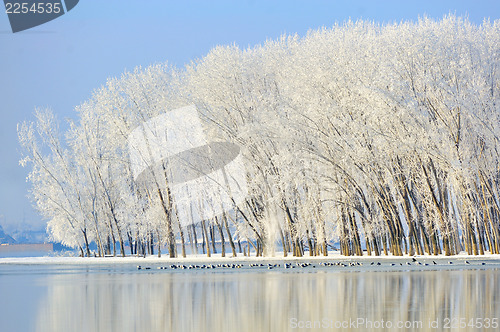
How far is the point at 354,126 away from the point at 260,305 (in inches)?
844

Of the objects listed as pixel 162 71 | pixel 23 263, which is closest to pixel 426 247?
pixel 162 71

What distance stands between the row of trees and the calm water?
1286 cm

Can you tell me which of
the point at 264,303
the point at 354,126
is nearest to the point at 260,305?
the point at 264,303

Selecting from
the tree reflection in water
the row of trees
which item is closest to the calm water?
the tree reflection in water

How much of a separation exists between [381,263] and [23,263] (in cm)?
2328

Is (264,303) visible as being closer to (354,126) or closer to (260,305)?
(260,305)

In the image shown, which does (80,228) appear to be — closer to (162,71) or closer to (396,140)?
(162,71)

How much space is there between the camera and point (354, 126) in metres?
34.6

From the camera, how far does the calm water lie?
1145cm

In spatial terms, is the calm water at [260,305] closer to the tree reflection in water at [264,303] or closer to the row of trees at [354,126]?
the tree reflection in water at [264,303]

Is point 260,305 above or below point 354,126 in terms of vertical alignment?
below

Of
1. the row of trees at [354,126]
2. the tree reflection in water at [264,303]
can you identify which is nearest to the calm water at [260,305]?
the tree reflection in water at [264,303]

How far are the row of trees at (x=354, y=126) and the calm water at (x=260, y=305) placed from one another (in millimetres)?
12856

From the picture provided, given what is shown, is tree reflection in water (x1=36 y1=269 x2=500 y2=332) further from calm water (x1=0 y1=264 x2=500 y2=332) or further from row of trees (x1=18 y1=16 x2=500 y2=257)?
row of trees (x1=18 y1=16 x2=500 y2=257)
